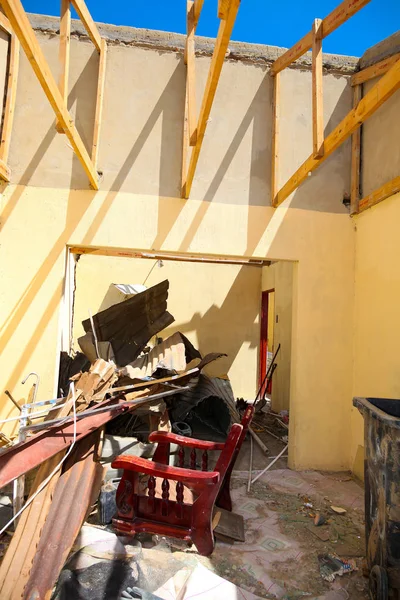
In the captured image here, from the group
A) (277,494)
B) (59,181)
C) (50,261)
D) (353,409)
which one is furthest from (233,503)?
(59,181)

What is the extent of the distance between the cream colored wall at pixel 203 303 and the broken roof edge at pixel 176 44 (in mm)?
4819

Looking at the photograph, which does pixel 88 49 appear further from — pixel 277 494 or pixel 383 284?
pixel 277 494

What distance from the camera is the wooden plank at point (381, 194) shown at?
370 centimetres

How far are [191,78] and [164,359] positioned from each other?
119 inches

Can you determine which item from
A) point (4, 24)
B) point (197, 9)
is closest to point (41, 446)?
point (197, 9)

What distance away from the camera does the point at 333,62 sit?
4.66 m

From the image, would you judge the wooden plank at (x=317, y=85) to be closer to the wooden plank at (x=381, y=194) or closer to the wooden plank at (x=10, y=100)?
the wooden plank at (x=381, y=194)

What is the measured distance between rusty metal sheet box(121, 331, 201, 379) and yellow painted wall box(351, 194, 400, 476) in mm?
2114

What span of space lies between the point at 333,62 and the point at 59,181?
12.5 feet

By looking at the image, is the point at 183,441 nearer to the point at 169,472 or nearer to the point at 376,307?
the point at 169,472

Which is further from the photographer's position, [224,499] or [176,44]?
[176,44]

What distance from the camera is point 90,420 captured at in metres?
3.05

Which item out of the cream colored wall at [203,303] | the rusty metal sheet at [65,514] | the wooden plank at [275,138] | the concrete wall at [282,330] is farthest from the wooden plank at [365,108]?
the cream colored wall at [203,303]

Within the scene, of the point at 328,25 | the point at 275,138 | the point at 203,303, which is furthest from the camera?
the point at 203,303
